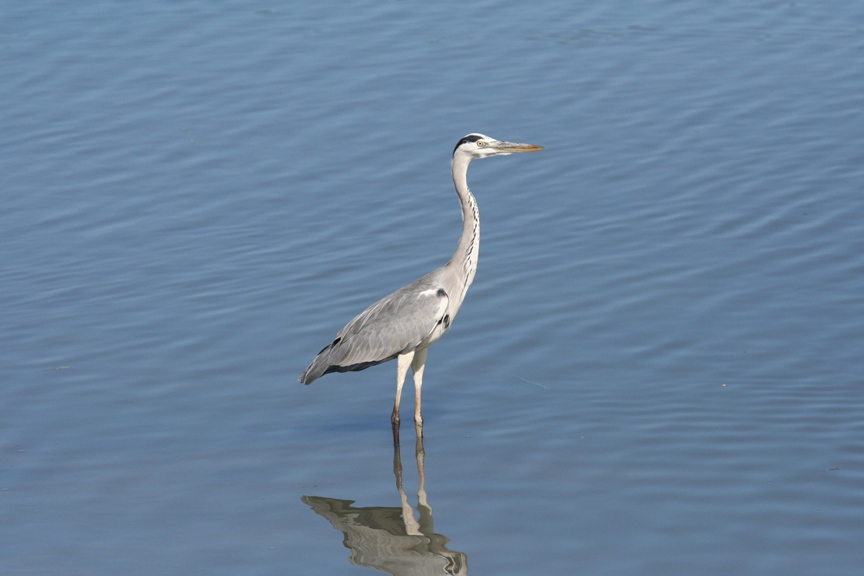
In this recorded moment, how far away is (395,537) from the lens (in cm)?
814

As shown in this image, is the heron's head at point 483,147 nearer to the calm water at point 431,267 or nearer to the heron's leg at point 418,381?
the heron's leg at point 418,381

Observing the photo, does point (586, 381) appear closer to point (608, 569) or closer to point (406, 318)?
point (406, 318)

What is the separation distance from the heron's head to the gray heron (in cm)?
1

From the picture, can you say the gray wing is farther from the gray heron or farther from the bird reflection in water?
the bird reflection in water

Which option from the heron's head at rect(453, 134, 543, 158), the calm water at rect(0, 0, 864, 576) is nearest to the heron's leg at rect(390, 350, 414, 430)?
the calm water at rect(0, 0, 864, 576)

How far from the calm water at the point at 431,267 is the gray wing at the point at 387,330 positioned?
542 mm

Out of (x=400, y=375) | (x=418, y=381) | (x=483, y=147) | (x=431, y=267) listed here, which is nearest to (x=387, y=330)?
(x=400, y=375)

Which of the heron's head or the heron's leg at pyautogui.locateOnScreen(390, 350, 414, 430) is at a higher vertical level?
the heron's head

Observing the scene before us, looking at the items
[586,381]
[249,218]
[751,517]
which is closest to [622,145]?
[249,218]

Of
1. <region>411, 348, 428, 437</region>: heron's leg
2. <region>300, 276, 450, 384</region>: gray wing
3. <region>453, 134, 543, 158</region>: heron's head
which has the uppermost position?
<region>453, 134, 543, 158</region>: heron's head

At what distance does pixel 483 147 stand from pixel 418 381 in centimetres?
180

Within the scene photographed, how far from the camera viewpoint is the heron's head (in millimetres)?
9648

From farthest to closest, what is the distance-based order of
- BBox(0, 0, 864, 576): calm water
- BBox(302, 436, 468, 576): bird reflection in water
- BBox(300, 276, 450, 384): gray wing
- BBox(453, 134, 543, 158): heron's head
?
BBox(453, 134, 543, 158): heron's head, BBox(300, 276, 450, 384): gray wing, BBox(0, 0, 864, 576): calm water, BBox(302, 436, 468, 576): bird reflection in water

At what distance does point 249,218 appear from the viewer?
13.4 meters
